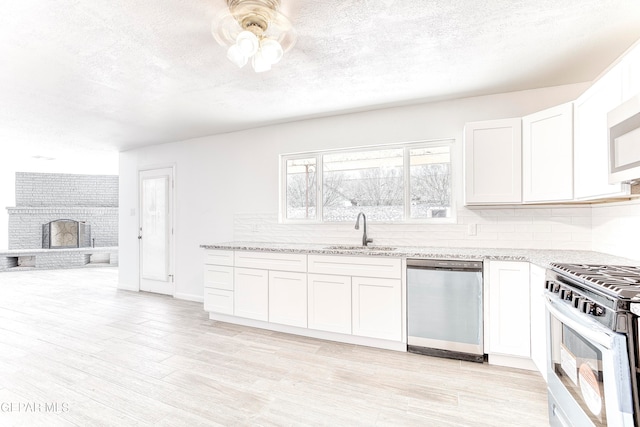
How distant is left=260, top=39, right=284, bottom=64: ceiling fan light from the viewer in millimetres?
1897

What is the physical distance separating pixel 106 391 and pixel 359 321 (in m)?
2.03

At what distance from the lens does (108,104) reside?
335cm

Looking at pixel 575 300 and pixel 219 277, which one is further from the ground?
pixel 575 300

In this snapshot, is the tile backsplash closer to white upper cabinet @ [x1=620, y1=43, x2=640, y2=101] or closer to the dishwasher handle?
the dishwasher handle

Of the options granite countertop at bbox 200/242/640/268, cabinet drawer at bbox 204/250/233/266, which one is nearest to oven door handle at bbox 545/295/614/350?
granite countertop at bbox 200/242/640/268

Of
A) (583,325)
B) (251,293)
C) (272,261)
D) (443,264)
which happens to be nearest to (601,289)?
(583,325)

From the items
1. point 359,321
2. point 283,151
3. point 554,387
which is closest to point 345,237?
point 359,321

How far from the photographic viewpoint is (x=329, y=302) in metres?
3.11

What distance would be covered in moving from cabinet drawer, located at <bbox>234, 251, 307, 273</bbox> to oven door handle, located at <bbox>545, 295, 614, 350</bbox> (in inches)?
81.6

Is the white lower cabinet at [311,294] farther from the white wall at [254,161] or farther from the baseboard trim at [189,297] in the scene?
the baseboard trim at [189,297]

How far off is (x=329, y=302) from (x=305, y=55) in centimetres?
218

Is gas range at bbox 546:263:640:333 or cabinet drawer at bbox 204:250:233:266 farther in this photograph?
cabinet drawer at bbox 204:250:233:266

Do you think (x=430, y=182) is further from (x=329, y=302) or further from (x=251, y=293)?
(x=251, y=293)

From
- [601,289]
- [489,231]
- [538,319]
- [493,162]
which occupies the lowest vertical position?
[538,319]
